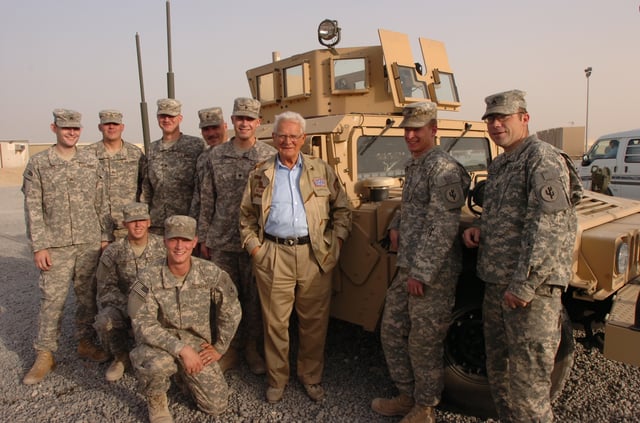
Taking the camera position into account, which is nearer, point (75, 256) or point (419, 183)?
point (419, 183)

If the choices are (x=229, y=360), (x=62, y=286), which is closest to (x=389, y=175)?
(x=229, y=360)

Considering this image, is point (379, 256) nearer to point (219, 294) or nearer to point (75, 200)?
point (219, 294)

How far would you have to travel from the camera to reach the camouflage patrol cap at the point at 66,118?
12.5 ft

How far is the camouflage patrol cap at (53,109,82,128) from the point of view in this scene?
3797 millimetres

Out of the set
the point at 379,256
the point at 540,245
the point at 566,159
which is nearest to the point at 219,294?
the point at 379,256

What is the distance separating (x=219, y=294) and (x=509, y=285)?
1714 mm

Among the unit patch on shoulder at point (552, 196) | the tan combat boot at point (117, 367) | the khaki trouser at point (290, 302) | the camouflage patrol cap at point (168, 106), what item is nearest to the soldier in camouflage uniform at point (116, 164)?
the camouflage patrol cap at point (168, 106)

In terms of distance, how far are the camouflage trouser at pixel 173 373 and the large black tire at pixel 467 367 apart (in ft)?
4.42

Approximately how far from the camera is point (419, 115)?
2789mm

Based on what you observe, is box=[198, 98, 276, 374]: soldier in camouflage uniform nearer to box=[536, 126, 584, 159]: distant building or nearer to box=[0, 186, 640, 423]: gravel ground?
box=[0, 186, 640, 423]: gravel ground

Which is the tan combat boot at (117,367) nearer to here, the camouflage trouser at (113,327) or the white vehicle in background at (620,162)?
the camouflage trouser at (113,327)

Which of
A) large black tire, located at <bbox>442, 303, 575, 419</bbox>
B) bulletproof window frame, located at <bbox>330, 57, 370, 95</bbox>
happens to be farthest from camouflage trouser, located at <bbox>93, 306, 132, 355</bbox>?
bulletproof window frame, located at <bbox>330, 57, 370, 95</bbox>

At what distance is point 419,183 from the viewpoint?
2.79m

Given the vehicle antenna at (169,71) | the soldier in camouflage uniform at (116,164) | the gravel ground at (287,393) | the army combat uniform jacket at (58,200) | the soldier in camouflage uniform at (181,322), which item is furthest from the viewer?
the vehicle antenna at (169,71)
